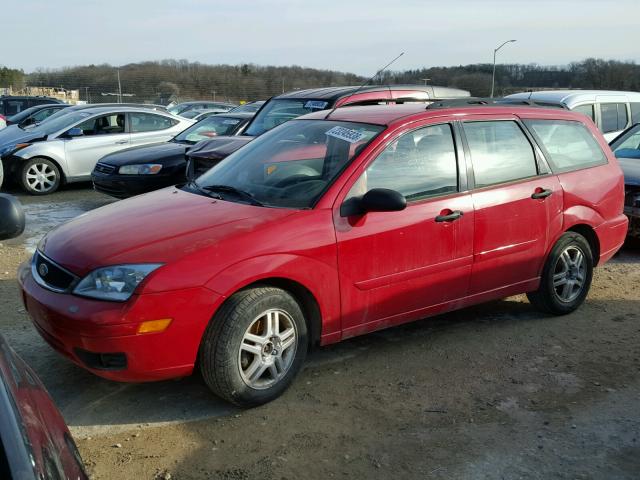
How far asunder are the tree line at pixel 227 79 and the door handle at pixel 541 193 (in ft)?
47.1

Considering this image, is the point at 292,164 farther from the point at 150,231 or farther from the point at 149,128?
the point at 149,128

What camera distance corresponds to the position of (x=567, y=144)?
523cm

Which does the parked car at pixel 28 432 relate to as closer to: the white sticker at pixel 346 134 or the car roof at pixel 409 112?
the white sticker at pixel 346 134

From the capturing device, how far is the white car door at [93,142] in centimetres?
1131

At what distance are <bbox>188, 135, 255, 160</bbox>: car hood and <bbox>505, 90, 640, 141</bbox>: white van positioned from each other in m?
4.46

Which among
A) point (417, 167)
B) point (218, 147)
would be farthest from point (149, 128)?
point (417, 167)

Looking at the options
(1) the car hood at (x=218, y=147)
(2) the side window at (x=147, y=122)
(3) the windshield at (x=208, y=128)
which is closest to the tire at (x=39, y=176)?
(2) the side window at (x=147, y=122)

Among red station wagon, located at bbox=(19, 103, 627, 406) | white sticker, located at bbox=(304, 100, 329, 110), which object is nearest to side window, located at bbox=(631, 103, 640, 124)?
white sticker, located at bbox=(304, 100, 329, 110)

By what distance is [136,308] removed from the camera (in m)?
3.23

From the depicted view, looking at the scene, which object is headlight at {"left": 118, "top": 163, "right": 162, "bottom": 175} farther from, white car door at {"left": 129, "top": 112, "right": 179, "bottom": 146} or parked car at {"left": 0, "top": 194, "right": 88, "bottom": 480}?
parked car at {"left": 0, "top": 194, "right": 88, "bottom": 480}

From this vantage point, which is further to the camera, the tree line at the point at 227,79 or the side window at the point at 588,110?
the tree line at the point at 227,79

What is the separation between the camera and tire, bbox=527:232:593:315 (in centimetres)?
507

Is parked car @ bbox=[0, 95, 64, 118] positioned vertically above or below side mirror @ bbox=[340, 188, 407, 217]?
above

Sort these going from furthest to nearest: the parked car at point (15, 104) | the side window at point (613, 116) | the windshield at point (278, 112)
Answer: the parked car at point (15, 104) < the side window at point (613, 116) < the windshield at point (278, 112)
